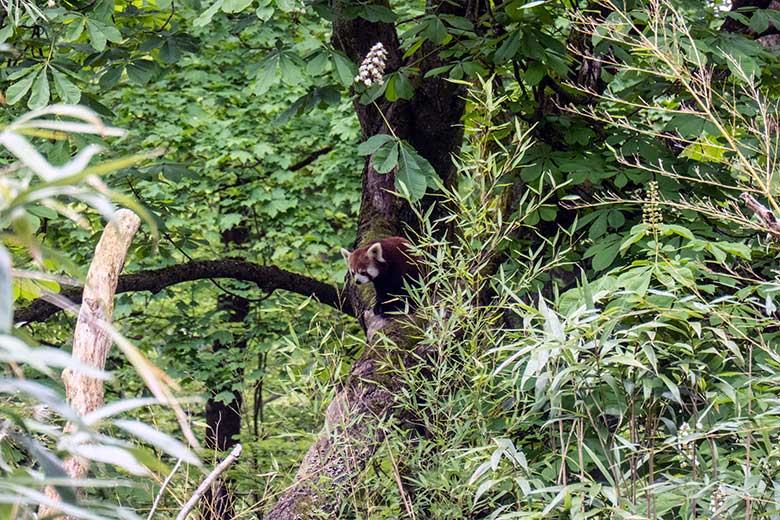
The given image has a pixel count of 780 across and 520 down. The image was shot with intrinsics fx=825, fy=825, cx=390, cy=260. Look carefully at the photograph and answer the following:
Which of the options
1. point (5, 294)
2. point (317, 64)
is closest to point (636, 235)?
point (317, 64)

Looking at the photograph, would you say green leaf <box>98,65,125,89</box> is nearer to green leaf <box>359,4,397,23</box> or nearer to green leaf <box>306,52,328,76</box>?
green leaf <box>306,52,328,76</box>

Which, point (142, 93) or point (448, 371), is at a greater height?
point (448, 371)

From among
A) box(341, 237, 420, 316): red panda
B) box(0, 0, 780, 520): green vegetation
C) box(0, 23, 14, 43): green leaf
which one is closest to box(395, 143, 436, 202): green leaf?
box(0, 0, 780, 520): green vegetation

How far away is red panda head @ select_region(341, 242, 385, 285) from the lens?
4.11 m

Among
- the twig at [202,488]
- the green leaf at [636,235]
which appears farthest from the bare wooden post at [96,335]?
the green leaf at [636,235]

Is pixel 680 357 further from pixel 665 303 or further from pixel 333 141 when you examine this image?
pixel 333 141

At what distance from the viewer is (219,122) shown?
20.8 feet

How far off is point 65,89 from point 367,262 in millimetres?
1640

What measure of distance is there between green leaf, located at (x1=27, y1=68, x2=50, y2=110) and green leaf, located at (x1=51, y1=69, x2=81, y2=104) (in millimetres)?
50

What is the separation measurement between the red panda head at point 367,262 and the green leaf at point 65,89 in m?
1.52

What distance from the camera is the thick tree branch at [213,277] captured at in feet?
15.8

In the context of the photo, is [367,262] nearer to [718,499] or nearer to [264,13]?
[264,13]

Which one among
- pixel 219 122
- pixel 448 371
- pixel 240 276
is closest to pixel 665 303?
pixel 448 371

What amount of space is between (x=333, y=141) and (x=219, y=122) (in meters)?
0.94
